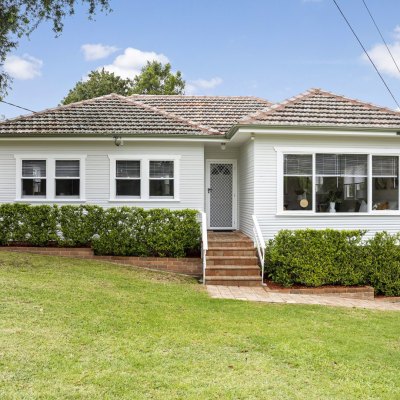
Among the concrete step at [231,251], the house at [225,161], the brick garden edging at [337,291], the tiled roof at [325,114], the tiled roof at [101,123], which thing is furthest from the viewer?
the tiled roof at [101,123]

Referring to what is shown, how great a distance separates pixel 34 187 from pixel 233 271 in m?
7.03

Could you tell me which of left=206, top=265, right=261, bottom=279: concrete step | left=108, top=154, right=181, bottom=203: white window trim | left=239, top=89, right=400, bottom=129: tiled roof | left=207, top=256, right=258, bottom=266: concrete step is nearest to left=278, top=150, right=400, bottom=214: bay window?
left=239, top=89, right=400, bottom=129: tiled roof

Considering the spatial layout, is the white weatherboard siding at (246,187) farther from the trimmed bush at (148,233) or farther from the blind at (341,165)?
the blind at (341,165)

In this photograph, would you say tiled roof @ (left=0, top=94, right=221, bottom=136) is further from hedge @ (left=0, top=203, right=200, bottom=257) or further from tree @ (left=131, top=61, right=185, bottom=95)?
tree @ (left=131, top=61, right=185, bottom=95)

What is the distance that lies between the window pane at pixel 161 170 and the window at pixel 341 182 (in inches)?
179

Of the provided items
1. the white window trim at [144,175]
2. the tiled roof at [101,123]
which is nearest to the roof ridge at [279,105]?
the tiled roof at [101,123]

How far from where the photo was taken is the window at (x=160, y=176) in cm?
1348

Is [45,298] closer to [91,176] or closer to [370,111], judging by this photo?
[91,176]

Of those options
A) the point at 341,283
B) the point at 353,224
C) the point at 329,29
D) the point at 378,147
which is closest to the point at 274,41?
the point at 329,29

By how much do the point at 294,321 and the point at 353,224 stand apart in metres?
5.81

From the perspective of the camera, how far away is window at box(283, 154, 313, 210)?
12.1 m

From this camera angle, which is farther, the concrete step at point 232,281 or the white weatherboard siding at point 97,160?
the white weatherboard siding at point 97,160

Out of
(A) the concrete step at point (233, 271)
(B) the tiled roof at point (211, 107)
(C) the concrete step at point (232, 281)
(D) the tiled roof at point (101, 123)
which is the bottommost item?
(C) the concrete step at point (232, 281)

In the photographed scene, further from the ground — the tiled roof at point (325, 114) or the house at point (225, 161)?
the tiled roof at point (325, 114)
